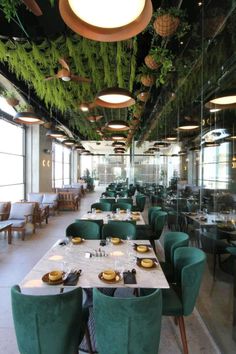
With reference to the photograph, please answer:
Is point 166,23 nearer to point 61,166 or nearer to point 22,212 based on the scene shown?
point 22,212

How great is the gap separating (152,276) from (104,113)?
874 centimetres

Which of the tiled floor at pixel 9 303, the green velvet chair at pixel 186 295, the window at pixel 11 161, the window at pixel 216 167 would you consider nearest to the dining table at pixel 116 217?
the tiled floor at pixel 9 303

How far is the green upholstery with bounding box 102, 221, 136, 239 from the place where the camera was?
3.82 meters

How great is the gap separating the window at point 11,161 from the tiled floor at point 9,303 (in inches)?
106

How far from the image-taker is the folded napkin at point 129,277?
2.18 meters

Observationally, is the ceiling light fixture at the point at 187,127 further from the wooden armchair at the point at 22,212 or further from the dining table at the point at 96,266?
the wooden armchair at the point at 22,212

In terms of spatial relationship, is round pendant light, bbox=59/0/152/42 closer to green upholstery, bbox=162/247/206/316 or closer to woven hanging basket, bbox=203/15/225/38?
woven hanging basket, bbox=203/15/225/38

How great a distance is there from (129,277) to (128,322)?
1.97 ft

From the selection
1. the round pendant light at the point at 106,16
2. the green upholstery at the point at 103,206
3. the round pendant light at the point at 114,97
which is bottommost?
the green upholstery at the point at 103,206

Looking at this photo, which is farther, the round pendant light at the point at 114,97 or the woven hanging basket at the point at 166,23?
the round pendant light at the point at 114,97

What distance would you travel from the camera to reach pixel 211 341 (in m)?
2.61

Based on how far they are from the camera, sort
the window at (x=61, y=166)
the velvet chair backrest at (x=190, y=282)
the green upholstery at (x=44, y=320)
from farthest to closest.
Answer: the window at (x=61, y=166) → the velvet chair backrest at (x=190, y=282) → the green upholstery at (x=44, y=320)

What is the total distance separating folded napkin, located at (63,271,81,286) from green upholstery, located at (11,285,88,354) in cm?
40

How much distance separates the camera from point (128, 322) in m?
1.65
